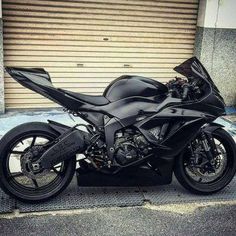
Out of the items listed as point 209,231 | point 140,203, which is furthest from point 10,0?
point 209,231

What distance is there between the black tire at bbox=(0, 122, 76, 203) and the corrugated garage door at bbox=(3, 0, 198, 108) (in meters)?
3.30

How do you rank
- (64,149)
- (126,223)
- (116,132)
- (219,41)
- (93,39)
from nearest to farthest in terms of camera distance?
(126,223), (64,149), (116,132), (93,39), (219,41)

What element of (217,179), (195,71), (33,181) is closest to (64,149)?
Result: (33,181)

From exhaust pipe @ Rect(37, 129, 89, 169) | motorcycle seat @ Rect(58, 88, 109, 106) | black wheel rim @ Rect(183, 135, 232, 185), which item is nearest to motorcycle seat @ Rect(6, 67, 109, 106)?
motorcycle seat @ Rect(58, 88, 109, 106)

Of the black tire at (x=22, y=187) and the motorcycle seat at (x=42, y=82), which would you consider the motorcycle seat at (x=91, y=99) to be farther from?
the black tire at (x=22, y=187)

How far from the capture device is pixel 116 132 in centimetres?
471

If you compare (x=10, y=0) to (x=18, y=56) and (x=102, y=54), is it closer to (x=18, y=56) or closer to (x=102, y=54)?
(x=18, y=56)

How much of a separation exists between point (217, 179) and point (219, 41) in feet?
13.1

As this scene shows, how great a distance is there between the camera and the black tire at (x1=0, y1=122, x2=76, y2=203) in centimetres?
454

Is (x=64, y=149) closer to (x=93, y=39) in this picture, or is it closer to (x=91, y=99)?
(x=91, y=99)

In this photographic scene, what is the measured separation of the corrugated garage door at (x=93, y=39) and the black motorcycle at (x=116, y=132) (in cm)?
311

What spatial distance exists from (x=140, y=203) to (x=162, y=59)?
4.23 metres

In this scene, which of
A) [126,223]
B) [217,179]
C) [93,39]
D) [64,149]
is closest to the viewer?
[126,223]

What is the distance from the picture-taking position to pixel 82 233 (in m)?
4.23
